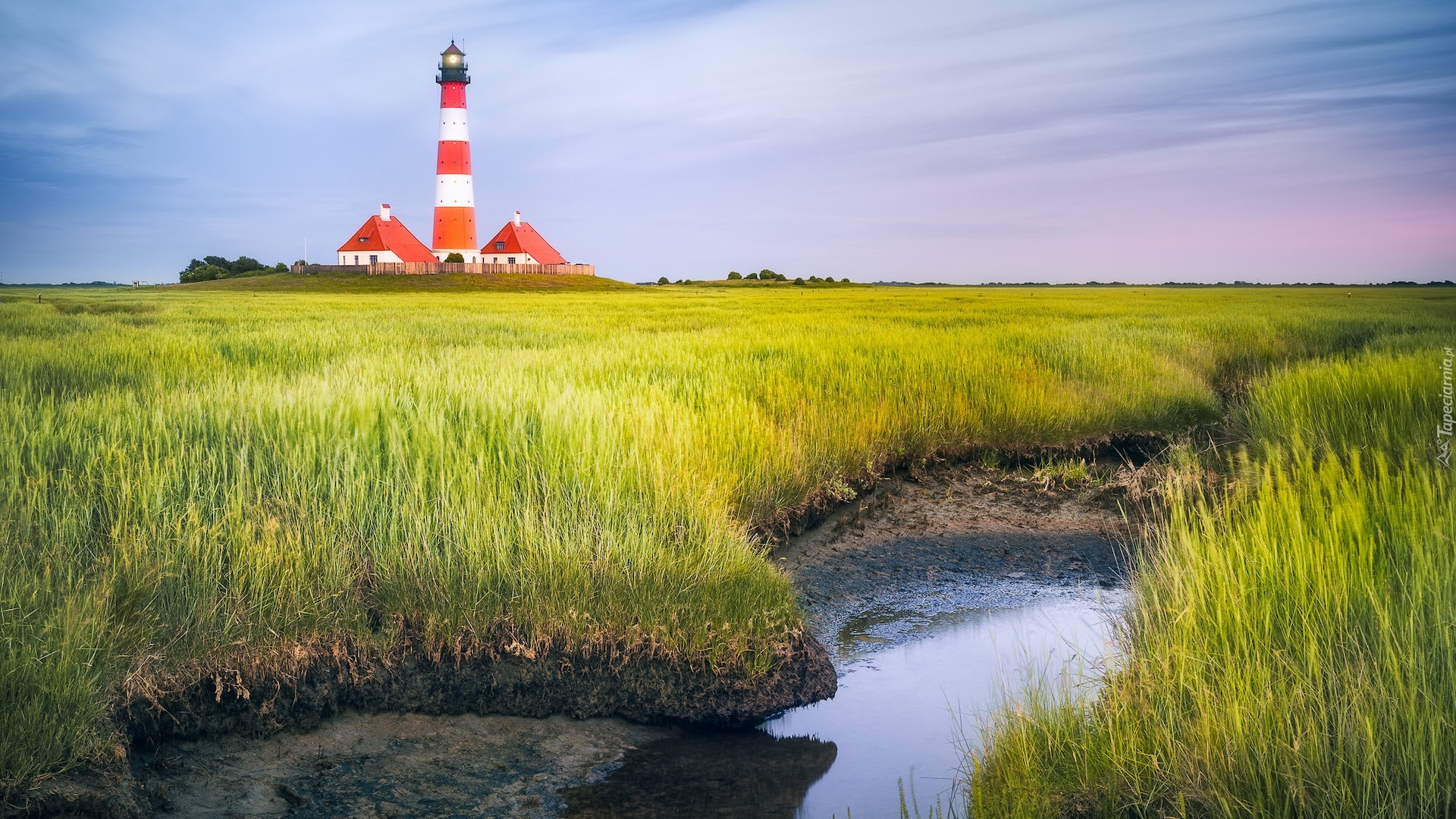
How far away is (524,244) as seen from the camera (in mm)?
68562

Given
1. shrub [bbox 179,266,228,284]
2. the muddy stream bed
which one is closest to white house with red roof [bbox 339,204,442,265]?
shrub [bbox 179,266,228,284]

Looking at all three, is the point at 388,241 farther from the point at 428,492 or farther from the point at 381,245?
the point at 428,492

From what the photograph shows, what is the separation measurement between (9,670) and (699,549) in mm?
2400

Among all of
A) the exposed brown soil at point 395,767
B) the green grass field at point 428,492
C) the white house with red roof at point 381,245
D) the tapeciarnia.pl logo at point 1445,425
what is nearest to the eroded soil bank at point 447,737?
the exposed brown soil at point 395,767

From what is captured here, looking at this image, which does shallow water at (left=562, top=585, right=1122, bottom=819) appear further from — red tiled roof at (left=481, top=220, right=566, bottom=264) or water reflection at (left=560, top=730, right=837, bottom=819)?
red tiled roof at (left=481, top=220, right=566, bottom=264)

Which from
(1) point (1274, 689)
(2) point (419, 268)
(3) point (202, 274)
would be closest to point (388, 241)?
(2) point (419, 268)

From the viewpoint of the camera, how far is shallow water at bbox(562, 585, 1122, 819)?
2.86m

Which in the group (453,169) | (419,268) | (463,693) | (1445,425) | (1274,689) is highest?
(453,169)

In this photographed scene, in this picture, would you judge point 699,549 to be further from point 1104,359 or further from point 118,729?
point 1104,359

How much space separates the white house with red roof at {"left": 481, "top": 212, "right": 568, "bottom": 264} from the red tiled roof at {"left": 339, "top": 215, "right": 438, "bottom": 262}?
15.7ft

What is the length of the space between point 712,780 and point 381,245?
6535 cm

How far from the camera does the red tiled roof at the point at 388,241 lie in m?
62.1

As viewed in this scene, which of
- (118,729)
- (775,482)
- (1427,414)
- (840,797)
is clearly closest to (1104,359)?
(1427,414)

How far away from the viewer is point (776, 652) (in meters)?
3.57
